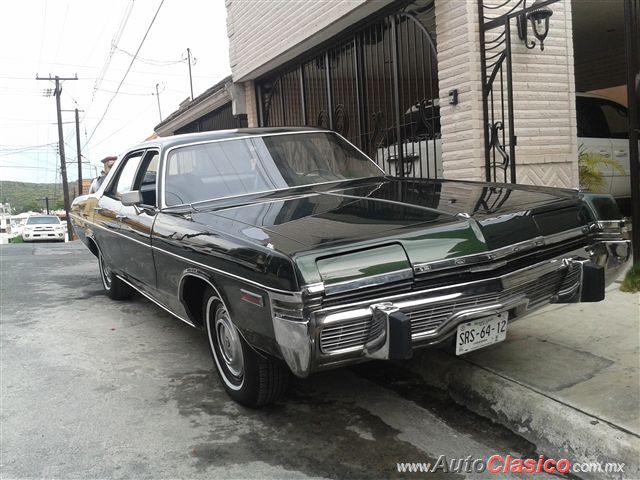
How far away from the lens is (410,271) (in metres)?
2.84

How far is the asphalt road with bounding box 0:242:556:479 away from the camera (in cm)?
292

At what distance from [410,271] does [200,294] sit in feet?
5.52

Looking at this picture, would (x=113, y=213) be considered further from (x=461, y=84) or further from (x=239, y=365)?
(x=461, y=84)

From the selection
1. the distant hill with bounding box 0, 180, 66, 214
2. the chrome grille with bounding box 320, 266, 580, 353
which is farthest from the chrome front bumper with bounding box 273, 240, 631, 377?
the distant hill with bounding box 0, 180, 66, 214

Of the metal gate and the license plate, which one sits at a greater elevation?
the metal gate

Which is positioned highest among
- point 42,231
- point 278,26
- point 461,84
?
point 278,26

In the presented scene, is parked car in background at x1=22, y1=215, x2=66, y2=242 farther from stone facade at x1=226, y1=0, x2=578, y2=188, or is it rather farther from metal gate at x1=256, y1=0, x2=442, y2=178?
stone facade at x1=226, y1=0, x2=578, y2=188

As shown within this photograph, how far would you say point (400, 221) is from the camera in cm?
314

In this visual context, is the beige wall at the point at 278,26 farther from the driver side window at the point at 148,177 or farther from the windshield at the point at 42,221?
the windshield at the point at 42,221

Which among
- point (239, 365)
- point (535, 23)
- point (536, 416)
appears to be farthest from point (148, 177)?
point (535, 23)

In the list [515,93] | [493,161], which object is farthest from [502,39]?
[493,161]

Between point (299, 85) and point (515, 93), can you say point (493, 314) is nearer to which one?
point (515, 93)

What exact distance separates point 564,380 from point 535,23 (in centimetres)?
412

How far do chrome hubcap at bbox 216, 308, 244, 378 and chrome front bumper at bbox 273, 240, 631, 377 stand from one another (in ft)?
2.55
